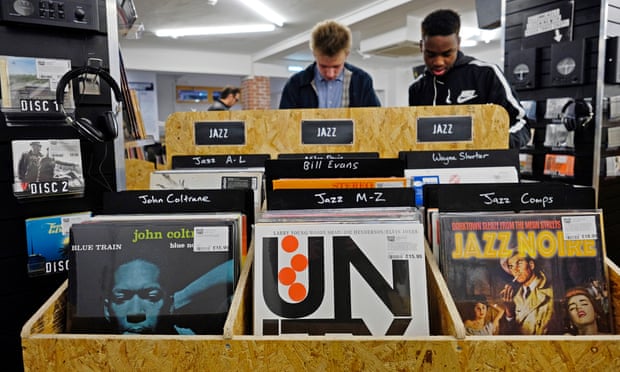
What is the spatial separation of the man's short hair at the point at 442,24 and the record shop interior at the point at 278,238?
0.23 m

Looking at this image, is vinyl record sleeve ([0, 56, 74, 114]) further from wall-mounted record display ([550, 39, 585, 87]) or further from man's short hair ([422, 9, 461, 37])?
wall-mounted record display ([550, 39, 585, 87])

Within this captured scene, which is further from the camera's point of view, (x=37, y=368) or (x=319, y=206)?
(x=319, y=206)

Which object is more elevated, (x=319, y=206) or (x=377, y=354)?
(x=319, y=206)

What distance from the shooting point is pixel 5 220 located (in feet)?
4.78

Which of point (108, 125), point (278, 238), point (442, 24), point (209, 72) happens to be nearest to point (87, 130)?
point (108, 125)

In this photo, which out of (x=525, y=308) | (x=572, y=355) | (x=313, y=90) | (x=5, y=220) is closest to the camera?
(x=572, y=355)

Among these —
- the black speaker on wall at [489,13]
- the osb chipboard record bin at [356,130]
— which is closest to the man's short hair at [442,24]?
the osb chipboard record bin at [356,130]

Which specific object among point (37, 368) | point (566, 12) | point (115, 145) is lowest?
point (37, 368)

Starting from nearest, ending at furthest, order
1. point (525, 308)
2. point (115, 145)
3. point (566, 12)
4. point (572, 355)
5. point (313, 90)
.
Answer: point (572, 355) → point (525, 308) → point (115, 145) → point (313, 90) → point (566, 12)

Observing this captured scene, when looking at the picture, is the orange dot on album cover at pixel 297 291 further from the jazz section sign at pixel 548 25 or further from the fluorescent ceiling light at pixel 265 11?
→ the fluorescent ceiling light at pixel 265 11

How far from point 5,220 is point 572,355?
163cm

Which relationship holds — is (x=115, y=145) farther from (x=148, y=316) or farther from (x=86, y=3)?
(x=148, y=316)

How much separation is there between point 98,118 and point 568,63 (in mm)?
3287

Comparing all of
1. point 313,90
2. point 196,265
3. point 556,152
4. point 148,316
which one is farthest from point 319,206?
point 556,152
